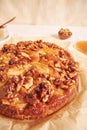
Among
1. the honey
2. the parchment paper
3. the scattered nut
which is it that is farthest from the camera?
the scattered nut

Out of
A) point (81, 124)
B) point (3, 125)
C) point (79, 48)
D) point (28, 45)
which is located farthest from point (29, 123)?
point (79, 48)

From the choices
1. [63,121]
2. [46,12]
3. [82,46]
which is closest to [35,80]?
[63,121]

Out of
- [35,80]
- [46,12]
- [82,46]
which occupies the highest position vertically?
[46,12]

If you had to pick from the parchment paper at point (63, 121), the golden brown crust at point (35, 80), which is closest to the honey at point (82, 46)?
the golden brown crust at point (35, 80)

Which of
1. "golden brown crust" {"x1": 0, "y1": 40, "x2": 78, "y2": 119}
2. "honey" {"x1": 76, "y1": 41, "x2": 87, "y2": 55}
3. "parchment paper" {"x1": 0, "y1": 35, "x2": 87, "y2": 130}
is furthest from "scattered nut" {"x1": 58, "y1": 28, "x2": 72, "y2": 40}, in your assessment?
"parchment paper" {"x1": 0, "y1": 35, "x2": 87, "y2": 130}

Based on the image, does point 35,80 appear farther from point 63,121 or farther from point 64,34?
point 64,34

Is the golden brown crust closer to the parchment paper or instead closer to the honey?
the parchment paper

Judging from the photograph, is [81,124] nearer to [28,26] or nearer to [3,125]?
[3,125]
